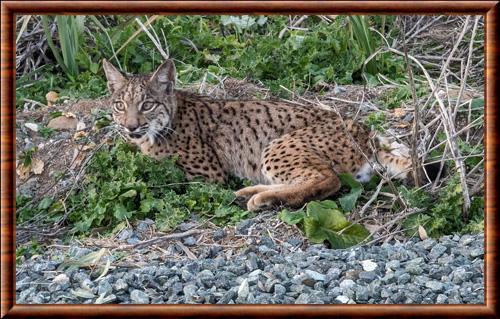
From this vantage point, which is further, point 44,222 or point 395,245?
point 44,222

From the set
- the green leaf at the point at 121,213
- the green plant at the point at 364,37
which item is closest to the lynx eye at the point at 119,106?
the green leaf at the point at 121,213

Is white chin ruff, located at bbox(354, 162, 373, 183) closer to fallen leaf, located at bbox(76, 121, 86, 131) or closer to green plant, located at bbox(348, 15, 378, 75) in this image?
green plant, located at bbox(348, 15, 378, 75)

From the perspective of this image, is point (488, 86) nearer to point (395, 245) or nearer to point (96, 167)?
point (395, 245)

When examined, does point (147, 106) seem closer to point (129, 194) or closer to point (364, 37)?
point (129, 194)

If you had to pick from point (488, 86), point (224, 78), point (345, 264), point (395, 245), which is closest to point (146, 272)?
point (345, 264)

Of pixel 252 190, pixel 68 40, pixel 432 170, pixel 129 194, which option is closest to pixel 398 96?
pixel 432 170
